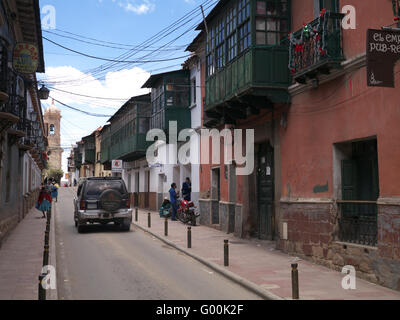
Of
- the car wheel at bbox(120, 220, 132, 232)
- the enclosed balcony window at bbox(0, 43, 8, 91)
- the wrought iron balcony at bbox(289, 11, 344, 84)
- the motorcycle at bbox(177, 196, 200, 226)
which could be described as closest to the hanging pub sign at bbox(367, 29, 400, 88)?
the wrought iron balcony at bbox(289, 11, 344, 84)

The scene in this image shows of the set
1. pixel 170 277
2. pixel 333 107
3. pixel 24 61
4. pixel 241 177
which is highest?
pixel 24 61

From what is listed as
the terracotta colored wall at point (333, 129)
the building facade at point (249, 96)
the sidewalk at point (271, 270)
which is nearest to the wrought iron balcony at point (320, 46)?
the terracotta colored wall at point (333, 129)

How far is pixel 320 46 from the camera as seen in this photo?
33.1 feet

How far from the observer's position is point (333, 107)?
1027 centimetres

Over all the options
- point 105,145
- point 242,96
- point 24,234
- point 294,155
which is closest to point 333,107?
point 294,155

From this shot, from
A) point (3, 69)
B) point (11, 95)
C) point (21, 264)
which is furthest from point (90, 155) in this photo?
point (21, 264)

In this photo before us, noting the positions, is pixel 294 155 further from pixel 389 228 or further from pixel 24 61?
pixel 24 61

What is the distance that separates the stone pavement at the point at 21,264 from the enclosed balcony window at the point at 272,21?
8.58 meters

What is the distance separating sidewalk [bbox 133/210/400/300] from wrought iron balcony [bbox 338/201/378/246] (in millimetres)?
875

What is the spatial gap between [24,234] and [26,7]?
8393mm

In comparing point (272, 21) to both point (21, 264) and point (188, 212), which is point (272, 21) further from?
point (188, 212)

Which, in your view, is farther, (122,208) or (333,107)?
(122,208)

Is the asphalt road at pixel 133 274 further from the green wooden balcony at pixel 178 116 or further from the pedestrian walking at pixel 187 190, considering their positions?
the green wooden balcony at pixel 178 116

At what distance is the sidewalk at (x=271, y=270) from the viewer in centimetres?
767
